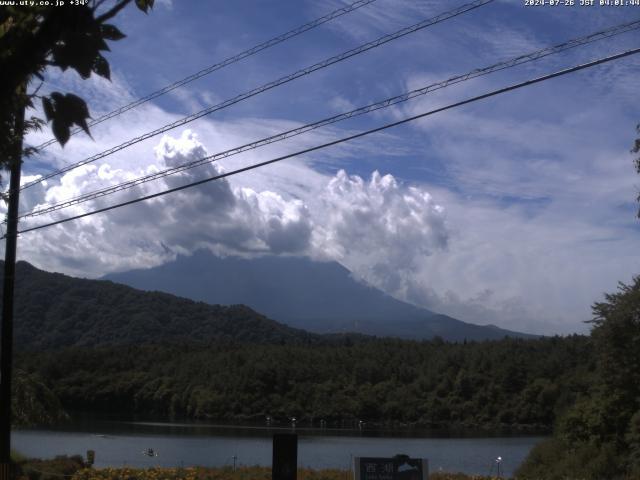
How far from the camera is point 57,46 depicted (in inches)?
216

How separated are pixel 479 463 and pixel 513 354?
50.2 m

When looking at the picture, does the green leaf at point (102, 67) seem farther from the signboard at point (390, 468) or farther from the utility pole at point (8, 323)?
the utility pole at point (8, 323)

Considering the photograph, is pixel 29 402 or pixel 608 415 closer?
pixel 29 402

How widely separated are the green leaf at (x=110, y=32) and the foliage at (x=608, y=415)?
2542 cm

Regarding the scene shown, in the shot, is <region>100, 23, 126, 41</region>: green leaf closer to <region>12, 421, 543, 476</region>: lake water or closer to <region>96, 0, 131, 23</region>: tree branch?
<region>96, 0, 131, 23</region>: tree branch

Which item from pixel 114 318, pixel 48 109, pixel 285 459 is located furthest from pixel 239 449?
pixel 114 318

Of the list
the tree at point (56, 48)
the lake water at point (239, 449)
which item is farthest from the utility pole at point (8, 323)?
the lake water at point (239, 449)

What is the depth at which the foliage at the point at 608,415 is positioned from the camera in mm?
29125

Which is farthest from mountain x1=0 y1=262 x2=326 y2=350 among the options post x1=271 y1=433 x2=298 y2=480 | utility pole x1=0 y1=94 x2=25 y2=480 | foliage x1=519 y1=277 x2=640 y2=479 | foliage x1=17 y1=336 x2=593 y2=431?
post x1=271 y1=433 x2=298 y2=480

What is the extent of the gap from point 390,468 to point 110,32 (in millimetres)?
8441

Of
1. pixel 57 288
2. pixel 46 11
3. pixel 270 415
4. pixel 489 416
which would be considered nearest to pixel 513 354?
pixel 489 416

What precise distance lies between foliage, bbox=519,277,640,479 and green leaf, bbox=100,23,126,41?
1001 inches

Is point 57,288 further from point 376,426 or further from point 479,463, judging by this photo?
point 479,463

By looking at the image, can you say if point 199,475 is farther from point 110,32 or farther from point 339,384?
point 339,384
